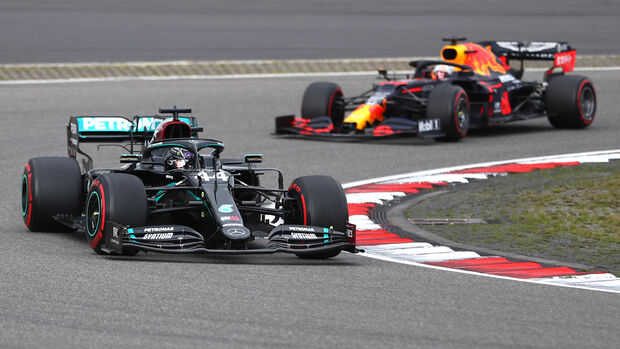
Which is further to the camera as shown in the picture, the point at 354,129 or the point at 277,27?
the point at 277,27

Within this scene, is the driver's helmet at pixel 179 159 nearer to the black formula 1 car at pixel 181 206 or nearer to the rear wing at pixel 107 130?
the black formula 1 car at pixel 181 206

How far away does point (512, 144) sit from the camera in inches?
702

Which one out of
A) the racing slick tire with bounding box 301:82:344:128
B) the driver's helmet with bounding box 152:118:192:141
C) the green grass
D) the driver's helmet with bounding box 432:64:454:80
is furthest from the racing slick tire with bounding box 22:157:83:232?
the driver's helmet with bounding box 432:64:454:80

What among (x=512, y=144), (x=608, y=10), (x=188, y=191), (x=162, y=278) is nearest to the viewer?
(x=162, y=278)

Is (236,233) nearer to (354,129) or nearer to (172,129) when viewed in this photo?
(172,129)

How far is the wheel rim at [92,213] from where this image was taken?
361 inches

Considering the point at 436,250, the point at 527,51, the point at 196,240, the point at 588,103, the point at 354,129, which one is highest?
the point at 527,51

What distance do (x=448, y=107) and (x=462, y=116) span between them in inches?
24.1

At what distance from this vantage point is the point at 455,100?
57.3 ft

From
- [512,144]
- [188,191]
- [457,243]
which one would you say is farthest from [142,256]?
[512,144]

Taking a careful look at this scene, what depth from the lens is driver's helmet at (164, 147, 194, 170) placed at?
9.79m

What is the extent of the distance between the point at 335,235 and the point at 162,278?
1636mm

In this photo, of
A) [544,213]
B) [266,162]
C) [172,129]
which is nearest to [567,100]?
[266,162]

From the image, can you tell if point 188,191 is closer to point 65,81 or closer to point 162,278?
point 162,278
